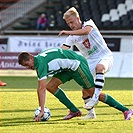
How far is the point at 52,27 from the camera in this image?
3209 cm

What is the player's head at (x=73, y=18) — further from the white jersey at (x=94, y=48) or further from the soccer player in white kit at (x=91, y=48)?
the white jersey at (x=94, y=48)

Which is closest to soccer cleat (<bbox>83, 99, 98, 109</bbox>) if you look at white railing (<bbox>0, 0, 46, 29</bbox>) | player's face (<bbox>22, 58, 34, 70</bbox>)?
player's face (<bbox>22, 58, 34, 70</bbox>)

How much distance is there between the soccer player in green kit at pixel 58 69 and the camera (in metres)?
9.20

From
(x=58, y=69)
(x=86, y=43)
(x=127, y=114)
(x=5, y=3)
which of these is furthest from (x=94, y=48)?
(x=5, y=3)

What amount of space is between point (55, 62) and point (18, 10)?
26.8 m

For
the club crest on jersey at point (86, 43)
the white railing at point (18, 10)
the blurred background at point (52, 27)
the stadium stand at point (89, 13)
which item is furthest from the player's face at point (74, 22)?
the white railing at point (18, 10)

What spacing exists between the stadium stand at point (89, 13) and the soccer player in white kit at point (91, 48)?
20.6 m

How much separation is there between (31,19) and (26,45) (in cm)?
761

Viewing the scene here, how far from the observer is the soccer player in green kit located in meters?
9.20

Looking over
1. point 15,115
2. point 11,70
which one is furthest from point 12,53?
point 15,115

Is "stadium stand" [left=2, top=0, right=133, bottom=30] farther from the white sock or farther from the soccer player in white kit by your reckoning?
the white sock

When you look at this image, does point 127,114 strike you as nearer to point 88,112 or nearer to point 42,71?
point 88,112

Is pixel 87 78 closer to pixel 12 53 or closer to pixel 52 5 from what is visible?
pixel 12 53

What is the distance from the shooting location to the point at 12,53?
25922mm
